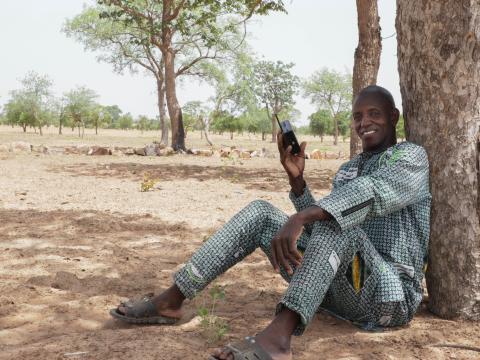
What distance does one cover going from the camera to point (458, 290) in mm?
2830

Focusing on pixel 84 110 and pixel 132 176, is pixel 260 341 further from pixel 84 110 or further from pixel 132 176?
pixel 84 110

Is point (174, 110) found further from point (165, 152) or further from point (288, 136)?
point (288, 136)

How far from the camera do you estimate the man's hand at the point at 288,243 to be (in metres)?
2.18

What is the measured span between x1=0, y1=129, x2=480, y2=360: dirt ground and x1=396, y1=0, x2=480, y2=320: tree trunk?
0.28m

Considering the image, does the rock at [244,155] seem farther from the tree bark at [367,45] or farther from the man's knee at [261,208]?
the man's knee at [261,208]

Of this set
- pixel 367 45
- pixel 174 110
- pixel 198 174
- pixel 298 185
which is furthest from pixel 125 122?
pixel 298 185

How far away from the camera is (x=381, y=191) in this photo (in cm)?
226

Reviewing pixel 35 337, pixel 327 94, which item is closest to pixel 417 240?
pixel 35 337

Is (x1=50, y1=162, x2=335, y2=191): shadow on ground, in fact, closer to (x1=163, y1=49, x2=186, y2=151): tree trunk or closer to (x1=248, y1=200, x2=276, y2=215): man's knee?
(x1=163, y1=49, x2=186, y2=151): tree trunk

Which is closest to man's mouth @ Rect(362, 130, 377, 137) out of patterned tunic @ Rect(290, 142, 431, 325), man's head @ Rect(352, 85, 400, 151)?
man's head @ Rect(352, 85, 400, 151)

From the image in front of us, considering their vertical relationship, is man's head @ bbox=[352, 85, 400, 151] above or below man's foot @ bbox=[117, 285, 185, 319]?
above

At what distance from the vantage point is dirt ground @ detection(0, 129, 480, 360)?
8.01 ft

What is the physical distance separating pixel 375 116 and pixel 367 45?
16.3ft

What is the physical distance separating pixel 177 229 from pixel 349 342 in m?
3.44
